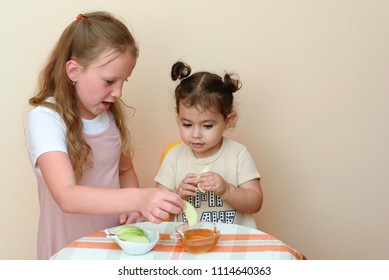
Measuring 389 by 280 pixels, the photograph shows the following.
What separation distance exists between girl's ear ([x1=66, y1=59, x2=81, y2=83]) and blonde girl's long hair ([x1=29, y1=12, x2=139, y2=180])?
0.5 inches

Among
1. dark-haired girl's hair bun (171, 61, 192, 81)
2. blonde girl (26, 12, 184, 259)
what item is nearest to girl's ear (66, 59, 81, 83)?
blonde girl (26, 12, 184, 259)

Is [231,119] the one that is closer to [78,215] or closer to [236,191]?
[236,191]

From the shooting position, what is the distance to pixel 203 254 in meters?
1.03

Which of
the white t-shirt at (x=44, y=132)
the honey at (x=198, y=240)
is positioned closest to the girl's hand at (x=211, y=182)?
the honey at (x=198, y=240)

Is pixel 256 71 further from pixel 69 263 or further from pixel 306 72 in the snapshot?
pixel 69 263

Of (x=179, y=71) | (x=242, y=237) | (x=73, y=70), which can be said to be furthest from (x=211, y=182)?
(x=73, y=70)

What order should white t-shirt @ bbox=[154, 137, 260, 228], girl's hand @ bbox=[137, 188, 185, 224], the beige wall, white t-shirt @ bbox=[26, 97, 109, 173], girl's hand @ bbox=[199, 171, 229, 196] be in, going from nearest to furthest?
girl's hand @ bbox=[137, 188, 185, 224] → white t-shirt @ bbox=[26, 97, 109, 173] → girl's hand @ bbox=[199, 171, 229, 196] → white t-shirt @ bbox=[154, 137, 260, 228] → the beige wall

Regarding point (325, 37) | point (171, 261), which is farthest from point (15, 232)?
point (325, 37)

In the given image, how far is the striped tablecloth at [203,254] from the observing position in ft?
3.35

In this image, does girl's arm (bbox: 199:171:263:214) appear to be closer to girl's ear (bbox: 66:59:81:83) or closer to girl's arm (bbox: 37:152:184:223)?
girl's arm (bbox: 37:152:184:223)

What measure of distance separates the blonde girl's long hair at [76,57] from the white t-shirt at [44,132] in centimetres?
2

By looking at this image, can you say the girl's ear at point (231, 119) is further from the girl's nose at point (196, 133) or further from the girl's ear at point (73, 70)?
the girl's ear at point (73, 70)

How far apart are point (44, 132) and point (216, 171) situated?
48 cm

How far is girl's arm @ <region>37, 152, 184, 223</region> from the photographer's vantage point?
1007mm
